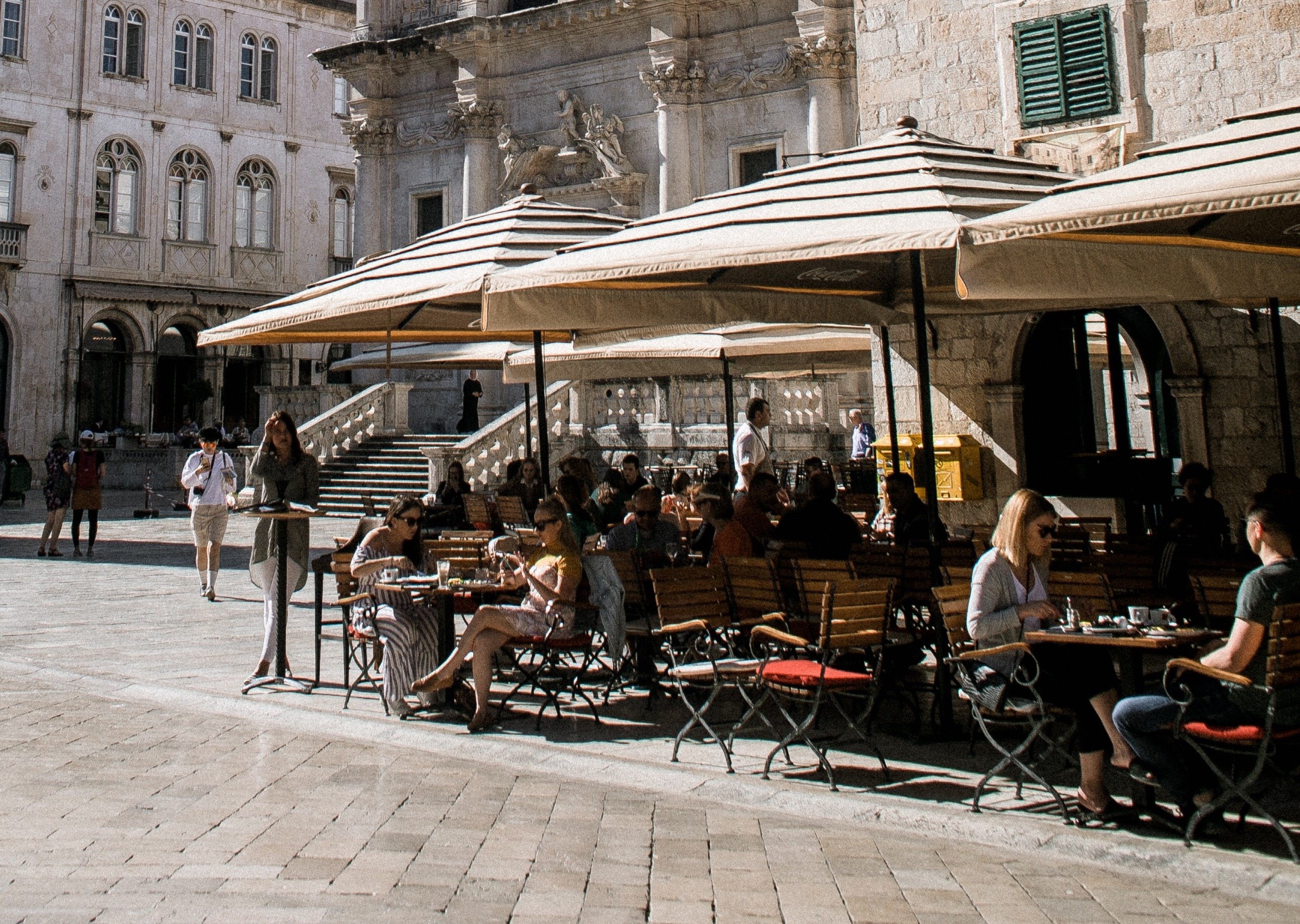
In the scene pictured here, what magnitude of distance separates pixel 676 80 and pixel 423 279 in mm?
19295

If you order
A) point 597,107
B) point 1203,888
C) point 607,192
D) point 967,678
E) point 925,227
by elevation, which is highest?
point 597,107

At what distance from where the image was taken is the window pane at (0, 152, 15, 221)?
35.9m

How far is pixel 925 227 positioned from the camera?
6012mm

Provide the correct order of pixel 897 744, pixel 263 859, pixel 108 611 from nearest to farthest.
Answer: pixel 263 859, pixel 897 744, pixel 108 611

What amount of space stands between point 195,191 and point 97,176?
311cm

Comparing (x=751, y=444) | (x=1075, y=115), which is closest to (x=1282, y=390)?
(x=1075, y=115)

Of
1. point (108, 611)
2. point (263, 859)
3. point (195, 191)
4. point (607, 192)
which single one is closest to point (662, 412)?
point (607, 192)

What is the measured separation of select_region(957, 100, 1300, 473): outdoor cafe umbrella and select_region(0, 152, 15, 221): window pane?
35.7 meters

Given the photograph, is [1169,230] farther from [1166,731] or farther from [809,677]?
[809,677]

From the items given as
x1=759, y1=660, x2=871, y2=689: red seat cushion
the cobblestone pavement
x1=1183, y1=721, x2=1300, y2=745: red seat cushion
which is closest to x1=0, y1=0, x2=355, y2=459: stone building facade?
the cobblestone pavement

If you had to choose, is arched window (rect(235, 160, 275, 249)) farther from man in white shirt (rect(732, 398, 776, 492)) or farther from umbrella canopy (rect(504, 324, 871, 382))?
man in white shirt (rect(732, 398, 776, 492))

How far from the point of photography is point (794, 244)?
6188mm

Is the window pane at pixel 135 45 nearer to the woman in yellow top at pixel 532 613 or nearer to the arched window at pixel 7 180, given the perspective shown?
the arched window at pixel 7 180

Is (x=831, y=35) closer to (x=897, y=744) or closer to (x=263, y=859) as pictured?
(x=897, y=744)
